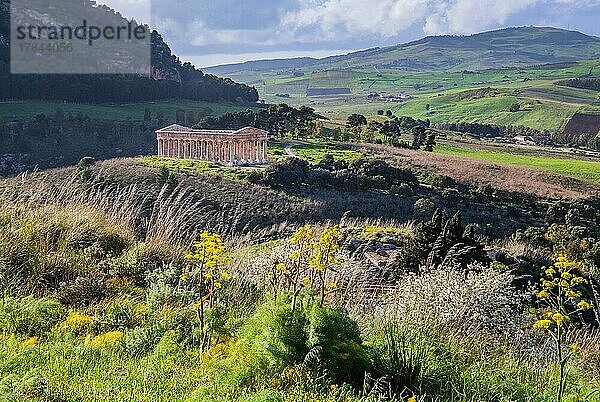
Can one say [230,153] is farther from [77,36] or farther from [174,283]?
[77,36]

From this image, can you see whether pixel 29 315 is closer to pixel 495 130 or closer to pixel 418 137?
pixel 418 137

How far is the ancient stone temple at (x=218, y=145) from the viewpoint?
2023 inches

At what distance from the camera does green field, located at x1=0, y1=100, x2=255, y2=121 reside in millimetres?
65750

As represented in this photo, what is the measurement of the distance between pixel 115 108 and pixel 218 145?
A: 93.3 ft

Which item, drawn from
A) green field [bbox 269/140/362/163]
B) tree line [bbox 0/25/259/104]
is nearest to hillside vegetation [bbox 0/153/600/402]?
green field [bbox 269/140/362/163]

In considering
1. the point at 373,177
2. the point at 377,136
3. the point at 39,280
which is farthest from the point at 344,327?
the point at 377,136

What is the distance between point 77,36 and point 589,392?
100686 mm

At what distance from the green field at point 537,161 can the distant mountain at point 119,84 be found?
39280 millimetres

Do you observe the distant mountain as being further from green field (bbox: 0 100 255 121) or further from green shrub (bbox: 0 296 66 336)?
green shrub (bbox: 0 296 66 336)

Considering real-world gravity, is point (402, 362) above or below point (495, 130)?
below

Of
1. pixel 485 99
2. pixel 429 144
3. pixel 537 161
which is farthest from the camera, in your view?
pixel 485 99

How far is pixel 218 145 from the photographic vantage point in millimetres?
52406

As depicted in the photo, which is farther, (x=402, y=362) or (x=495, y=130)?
(x=495, y=130)

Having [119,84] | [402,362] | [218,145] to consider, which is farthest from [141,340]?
[119,84]
